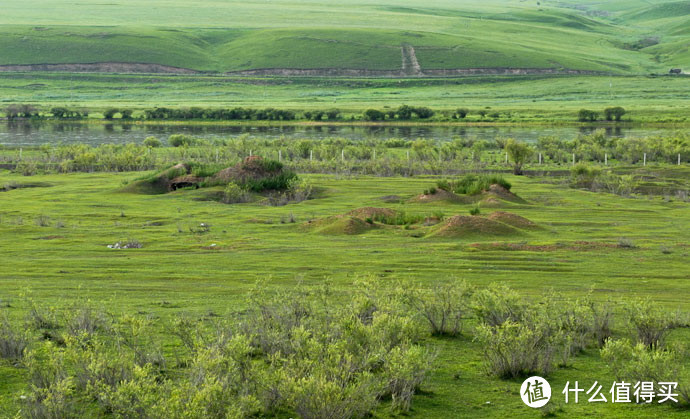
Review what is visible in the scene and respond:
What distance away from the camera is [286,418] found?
12.9 metres

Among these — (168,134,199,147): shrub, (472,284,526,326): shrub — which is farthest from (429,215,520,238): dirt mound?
(168,134,199,147): shrub

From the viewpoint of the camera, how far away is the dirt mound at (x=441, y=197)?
40062 mm

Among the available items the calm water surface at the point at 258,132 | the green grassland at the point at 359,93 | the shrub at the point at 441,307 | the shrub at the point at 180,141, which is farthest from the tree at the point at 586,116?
the shrub at the point at 441,307

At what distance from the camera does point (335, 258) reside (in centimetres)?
2694

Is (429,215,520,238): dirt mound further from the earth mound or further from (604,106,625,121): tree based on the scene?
(604,106,625,121): tree

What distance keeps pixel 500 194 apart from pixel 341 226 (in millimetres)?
12199

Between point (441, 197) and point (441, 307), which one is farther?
point (441, 197)

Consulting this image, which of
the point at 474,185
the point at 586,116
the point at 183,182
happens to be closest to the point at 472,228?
the point at 474,185

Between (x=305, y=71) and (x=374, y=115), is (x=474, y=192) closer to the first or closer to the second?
(x=374, y=115)

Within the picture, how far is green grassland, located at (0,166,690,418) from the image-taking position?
610 inches

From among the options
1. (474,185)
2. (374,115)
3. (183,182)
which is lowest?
(374,115)

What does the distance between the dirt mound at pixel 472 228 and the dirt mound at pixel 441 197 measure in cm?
833

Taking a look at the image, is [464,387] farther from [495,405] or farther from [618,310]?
[618,310]

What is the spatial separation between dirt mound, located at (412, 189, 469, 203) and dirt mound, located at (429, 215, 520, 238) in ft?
27.3
